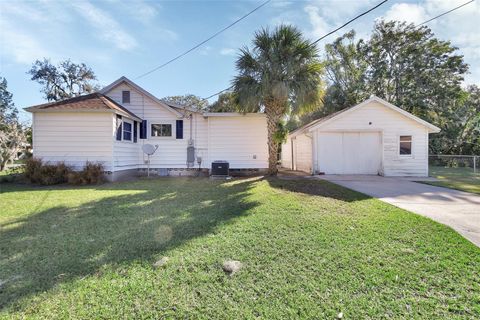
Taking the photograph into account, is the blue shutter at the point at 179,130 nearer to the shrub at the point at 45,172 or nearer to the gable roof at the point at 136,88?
the gable roof at the point at 136,88

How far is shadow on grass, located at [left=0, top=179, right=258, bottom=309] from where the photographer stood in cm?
300

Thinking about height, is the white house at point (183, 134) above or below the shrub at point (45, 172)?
above

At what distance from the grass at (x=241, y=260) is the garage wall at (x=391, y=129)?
7680 mm

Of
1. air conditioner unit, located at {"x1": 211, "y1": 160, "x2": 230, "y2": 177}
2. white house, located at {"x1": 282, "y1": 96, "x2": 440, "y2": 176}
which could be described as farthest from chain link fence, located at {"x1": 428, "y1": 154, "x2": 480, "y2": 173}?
air conditioner unit, located at {"x1": 211, "y1": 160, "x2": 230, "y2": 177}

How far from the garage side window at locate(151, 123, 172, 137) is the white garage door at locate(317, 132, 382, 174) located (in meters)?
8.34

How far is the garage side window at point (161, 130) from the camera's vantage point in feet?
43.8

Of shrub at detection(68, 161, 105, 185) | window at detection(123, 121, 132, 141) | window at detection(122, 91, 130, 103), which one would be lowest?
shrub at detection(68, 161, 105, 185)

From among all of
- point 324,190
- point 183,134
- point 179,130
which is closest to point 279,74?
point 324,190

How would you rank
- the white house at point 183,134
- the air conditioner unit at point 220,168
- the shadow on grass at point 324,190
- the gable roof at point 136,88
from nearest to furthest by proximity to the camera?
1. the shadow on grass at point 324,190
2. the air conditioner unit at point 220,168
3. the gable roof at point 136,88
4. the white house at point 183,134

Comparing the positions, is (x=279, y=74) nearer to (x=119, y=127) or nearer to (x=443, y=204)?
(x=443, y=204)

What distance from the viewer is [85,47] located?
12.0 meters

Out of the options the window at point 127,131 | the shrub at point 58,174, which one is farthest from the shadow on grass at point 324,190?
the window at point 127,131

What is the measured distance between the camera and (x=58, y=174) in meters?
10.1

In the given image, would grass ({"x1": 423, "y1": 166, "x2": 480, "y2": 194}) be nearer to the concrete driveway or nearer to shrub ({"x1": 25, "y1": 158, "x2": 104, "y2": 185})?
the concrete driveway
